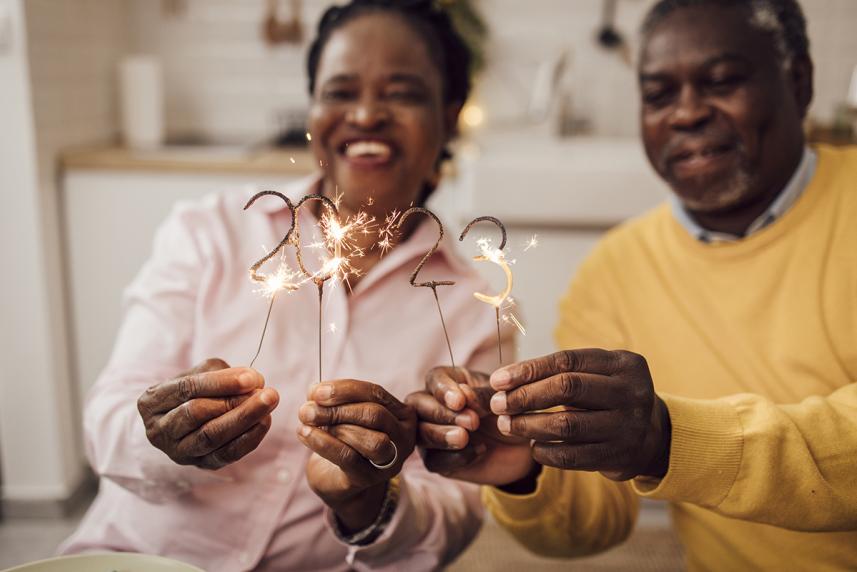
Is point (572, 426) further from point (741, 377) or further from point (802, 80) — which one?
point (802, 80)

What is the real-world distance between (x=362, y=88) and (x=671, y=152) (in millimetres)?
491

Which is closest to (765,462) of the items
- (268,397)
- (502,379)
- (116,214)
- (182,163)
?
(502,379)

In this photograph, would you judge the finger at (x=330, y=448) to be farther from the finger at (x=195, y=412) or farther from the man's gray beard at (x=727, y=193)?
the man's gray beard at (x=727, y=193)

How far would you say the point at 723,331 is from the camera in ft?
3.67

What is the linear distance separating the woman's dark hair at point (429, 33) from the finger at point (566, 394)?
644 mm

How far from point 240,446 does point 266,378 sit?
272 mm

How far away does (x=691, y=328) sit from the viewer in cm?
113

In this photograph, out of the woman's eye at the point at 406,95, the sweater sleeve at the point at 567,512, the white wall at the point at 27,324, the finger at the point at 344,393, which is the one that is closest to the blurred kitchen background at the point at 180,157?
the white wall at the point at 27,324

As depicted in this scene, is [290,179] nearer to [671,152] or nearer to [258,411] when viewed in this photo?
[671,152]

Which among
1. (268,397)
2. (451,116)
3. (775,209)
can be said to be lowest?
(268,397)

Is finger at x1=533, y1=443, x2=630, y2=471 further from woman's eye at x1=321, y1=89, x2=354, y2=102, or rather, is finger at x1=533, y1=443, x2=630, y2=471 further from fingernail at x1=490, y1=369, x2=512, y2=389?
woman's eye at x1=321, y1=89, x2=354, y2=102

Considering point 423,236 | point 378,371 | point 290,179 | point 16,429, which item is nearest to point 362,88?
point 423,236

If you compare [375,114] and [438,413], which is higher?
[375,114]

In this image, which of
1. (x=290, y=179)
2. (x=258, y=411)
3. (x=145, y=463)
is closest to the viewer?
(x=258, y=411)
